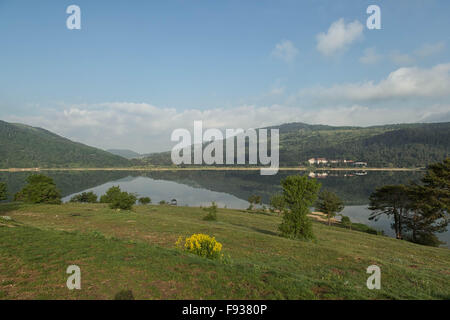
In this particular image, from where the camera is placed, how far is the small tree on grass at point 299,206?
21.2m

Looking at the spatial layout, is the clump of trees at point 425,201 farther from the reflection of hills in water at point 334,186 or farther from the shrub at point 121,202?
the reflection of hills in water at point 334,186

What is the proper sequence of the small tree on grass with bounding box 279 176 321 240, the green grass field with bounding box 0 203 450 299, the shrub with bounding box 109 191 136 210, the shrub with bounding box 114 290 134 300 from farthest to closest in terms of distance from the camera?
the shrub with bounding box 109 191 136 210, the small tree on grass with bounding box 279 176 321 240, the green grass field with bounding box 0 203 450 299, the shrub with bounding box 114 290 134 300

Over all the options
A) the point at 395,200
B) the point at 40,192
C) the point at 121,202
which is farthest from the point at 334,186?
the point at 40,192

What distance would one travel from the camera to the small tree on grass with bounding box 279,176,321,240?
835 inches

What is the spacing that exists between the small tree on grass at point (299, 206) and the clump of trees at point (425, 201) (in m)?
23.3

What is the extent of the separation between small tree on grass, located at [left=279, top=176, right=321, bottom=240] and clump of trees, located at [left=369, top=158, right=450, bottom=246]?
23.3 metres

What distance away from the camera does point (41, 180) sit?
4044 centimetres

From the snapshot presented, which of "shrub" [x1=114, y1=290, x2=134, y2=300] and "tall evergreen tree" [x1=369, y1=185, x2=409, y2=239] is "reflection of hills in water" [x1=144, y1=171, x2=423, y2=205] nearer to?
"tall evergreen tree" [x1=369, y1=185, x2=409, y2=239]

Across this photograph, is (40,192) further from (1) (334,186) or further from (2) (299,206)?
(1) (334,186)

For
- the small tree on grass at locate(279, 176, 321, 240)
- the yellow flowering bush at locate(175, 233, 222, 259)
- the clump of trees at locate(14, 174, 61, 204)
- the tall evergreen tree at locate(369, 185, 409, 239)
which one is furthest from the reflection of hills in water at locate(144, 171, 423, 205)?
the yellow flowering bush at locate(175, 233, 222, 259)

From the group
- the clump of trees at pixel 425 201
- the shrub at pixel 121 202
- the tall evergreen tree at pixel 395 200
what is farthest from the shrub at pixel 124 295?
the tall evergreen tree at pixel 395 200

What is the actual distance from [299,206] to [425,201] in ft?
83.2
